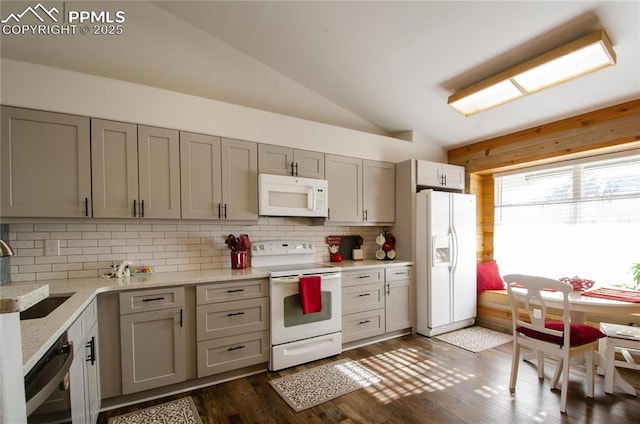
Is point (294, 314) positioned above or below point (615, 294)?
below

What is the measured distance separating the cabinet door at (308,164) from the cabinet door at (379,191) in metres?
0.63

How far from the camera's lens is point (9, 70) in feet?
7.07

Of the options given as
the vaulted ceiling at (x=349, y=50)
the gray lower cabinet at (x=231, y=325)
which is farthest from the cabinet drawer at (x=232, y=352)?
the vaulted ceiling at (x=349, y=50)

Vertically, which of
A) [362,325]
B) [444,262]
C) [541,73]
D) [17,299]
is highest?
[541,73]

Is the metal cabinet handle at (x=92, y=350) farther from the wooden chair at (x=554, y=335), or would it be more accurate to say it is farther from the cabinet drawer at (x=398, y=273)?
the wooden chair at (x=554, y=335)

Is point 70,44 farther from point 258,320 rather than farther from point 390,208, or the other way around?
point 390,208

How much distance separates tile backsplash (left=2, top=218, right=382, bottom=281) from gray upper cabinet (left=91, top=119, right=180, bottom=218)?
28 cm

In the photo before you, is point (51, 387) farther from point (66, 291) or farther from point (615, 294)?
point (615, 294)

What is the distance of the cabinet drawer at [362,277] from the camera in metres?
3.32

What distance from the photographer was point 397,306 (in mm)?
3676

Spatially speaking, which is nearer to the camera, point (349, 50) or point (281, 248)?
point (349, 50)

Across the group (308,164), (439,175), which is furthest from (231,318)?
(439,175)

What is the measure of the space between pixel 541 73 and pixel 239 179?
9.29 ft

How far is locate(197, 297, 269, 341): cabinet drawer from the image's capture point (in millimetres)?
2531
